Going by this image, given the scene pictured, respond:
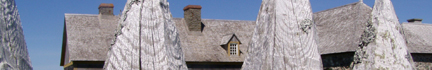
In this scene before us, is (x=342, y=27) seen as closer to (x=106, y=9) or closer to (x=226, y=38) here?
(x=226, y=38)

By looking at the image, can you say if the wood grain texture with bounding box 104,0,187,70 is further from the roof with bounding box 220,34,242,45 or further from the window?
the window

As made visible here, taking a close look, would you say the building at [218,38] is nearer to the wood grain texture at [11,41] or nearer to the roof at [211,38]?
the roof at [211,38]

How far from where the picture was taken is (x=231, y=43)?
1079 inches

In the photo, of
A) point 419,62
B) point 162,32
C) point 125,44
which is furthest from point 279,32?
point 419,62

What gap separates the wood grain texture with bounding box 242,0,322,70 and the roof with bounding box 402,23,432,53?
74.6 feet

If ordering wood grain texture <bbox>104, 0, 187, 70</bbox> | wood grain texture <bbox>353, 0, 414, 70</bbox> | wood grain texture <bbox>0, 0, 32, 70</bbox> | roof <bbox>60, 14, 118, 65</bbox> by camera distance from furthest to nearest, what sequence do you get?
1. roof <bbox>60, 14, 118, 65</bbox>
2. wood grain texture <bbox>353, 0, 414, 70</bbox>
3. wood grain texture <bbox>104, 0, 187, 70</bbox>
4. wood grain texture <bbox>0, 0, 32, 70</bbox>

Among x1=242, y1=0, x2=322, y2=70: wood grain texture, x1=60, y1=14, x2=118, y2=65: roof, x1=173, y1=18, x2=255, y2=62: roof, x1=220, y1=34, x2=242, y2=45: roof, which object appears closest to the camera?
x1=242, y1=0, x2=322, y2=70: wood grain texture

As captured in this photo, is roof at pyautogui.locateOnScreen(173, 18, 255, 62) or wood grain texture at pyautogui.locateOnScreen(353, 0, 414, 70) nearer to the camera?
wood grain texture at pyautogui.locateOnScreen(353, 0, 414, 70)

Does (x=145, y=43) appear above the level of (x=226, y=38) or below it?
below

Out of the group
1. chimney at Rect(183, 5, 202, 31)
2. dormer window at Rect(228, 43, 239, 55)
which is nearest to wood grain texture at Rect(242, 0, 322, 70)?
dormer window at Rect(228, 43, 239, 55)

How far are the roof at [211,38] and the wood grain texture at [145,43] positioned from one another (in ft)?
71.5

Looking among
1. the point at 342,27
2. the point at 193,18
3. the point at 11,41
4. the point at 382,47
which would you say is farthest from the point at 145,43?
the point at 193,18

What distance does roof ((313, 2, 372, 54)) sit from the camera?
961 inches

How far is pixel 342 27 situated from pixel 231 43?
19.9ft
